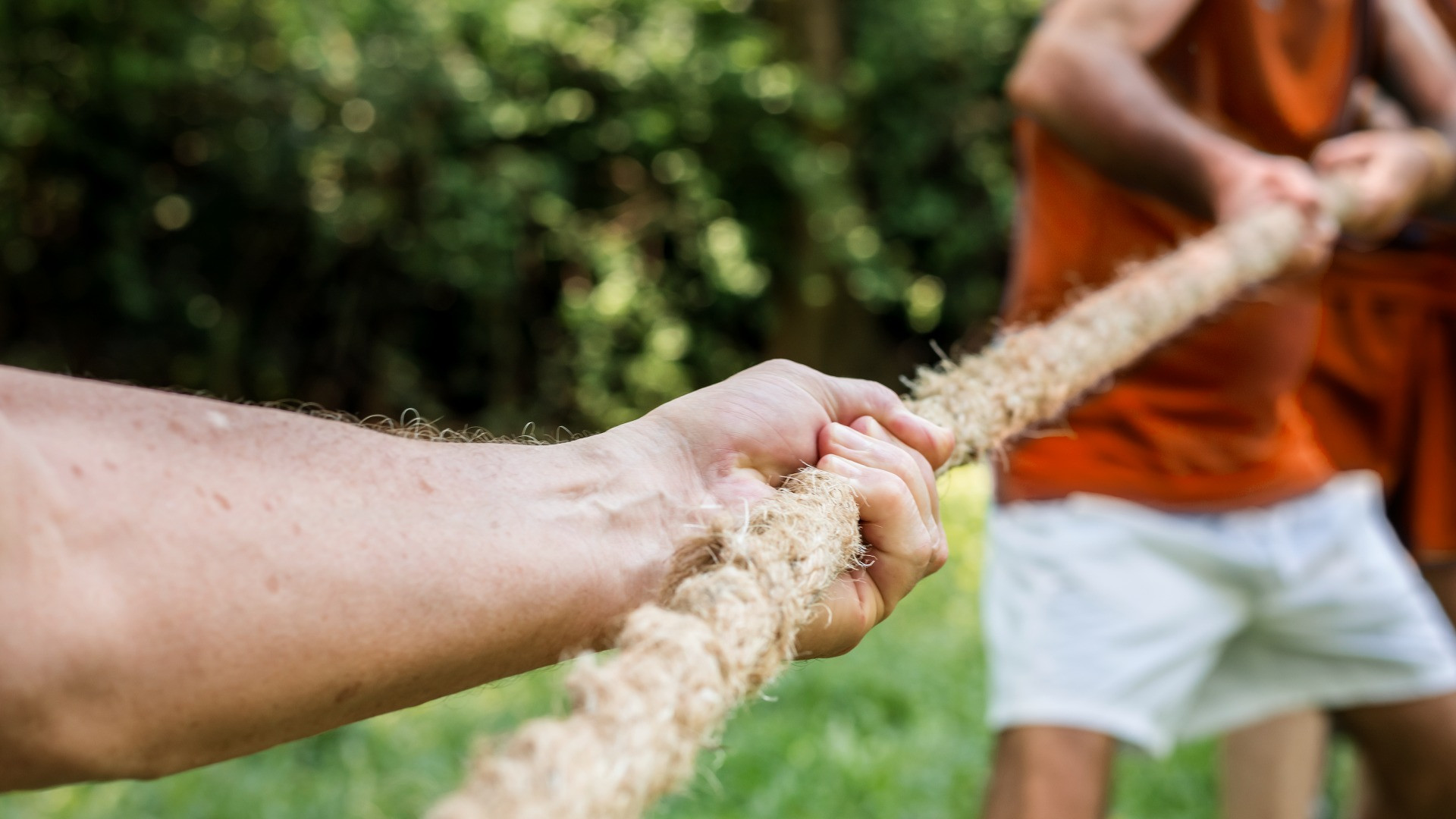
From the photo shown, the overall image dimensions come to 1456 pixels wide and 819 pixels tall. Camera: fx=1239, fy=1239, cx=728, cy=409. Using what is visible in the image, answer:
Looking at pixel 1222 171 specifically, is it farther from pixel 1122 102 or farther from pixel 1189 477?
pixel 1189 477

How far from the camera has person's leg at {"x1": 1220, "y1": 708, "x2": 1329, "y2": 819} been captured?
244cm

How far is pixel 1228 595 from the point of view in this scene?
2055mm

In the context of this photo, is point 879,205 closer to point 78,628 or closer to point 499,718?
point 499,718

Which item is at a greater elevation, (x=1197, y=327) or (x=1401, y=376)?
(x=1197, y=327)

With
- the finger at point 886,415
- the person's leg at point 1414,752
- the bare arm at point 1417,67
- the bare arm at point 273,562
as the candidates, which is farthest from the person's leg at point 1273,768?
the bare arm at point 273,562

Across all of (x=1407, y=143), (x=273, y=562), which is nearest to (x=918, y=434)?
(x=273, y=562)

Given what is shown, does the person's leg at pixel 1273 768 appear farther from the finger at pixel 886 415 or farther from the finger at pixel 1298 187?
the finger at pixel 886 415

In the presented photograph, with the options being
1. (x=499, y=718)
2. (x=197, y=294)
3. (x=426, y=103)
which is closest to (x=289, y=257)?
(x=197, y=294)

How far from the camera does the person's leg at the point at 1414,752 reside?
6.77 feet

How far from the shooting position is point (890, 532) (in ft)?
3.32

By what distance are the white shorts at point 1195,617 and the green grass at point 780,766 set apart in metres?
0.79

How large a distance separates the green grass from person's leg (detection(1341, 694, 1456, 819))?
96cm

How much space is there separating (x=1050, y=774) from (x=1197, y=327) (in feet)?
2.43

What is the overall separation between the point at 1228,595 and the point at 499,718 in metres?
2.10
